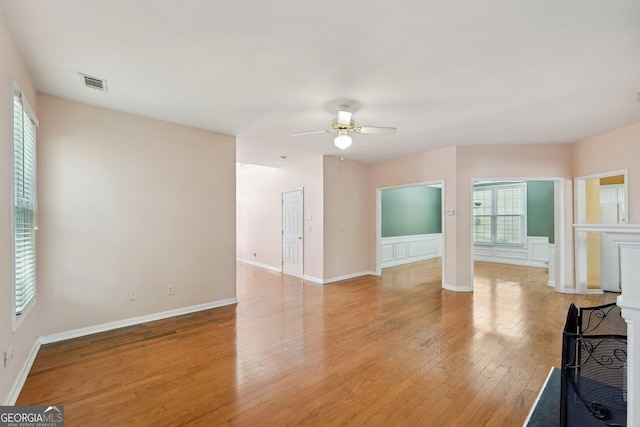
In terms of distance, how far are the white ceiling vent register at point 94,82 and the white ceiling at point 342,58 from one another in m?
0.09

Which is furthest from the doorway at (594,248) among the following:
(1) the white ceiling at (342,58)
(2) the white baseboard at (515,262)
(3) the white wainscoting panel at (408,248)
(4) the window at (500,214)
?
(3) the white wainscoting panel at (408,248)

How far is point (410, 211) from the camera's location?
871 cm

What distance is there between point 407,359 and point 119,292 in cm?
353

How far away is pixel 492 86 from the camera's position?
2883 millimetres

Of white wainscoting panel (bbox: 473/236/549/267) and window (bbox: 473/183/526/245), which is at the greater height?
window (bbox: 473/183/526/245)

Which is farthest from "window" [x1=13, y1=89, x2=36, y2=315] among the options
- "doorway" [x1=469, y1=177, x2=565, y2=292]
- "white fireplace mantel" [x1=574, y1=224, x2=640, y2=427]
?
"doorway" [x1=469, y1=177, x2=565, y2=292]

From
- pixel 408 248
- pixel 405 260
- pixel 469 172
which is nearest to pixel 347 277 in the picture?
pixel 405 260

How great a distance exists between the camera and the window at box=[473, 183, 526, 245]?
316 inches

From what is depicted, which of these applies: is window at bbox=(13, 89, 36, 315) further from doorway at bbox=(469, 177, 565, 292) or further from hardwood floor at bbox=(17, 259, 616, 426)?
doorway at bbox=(469, 177, 565, 292)

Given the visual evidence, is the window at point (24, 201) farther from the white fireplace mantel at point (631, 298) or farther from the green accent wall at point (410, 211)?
the green accent wall at point (410, 211)

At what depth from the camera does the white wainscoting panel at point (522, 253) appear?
753cm

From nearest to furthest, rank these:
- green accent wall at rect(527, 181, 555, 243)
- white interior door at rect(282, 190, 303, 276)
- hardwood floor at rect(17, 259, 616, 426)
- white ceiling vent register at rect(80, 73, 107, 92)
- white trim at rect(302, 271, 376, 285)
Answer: hardwood floor at rect(17, 259, 616, 426)
white ceiling vent register at rect(80, 73, 107, 92)
white trim at rect(302, 271, 376, 285)
white interior door at rect(282, 190, 303, 276)
green accent wall at rect(527, 181, 555, 243)

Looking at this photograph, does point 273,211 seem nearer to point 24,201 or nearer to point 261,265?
point 261,265

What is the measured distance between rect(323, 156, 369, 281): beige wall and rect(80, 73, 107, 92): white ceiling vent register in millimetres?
3877
